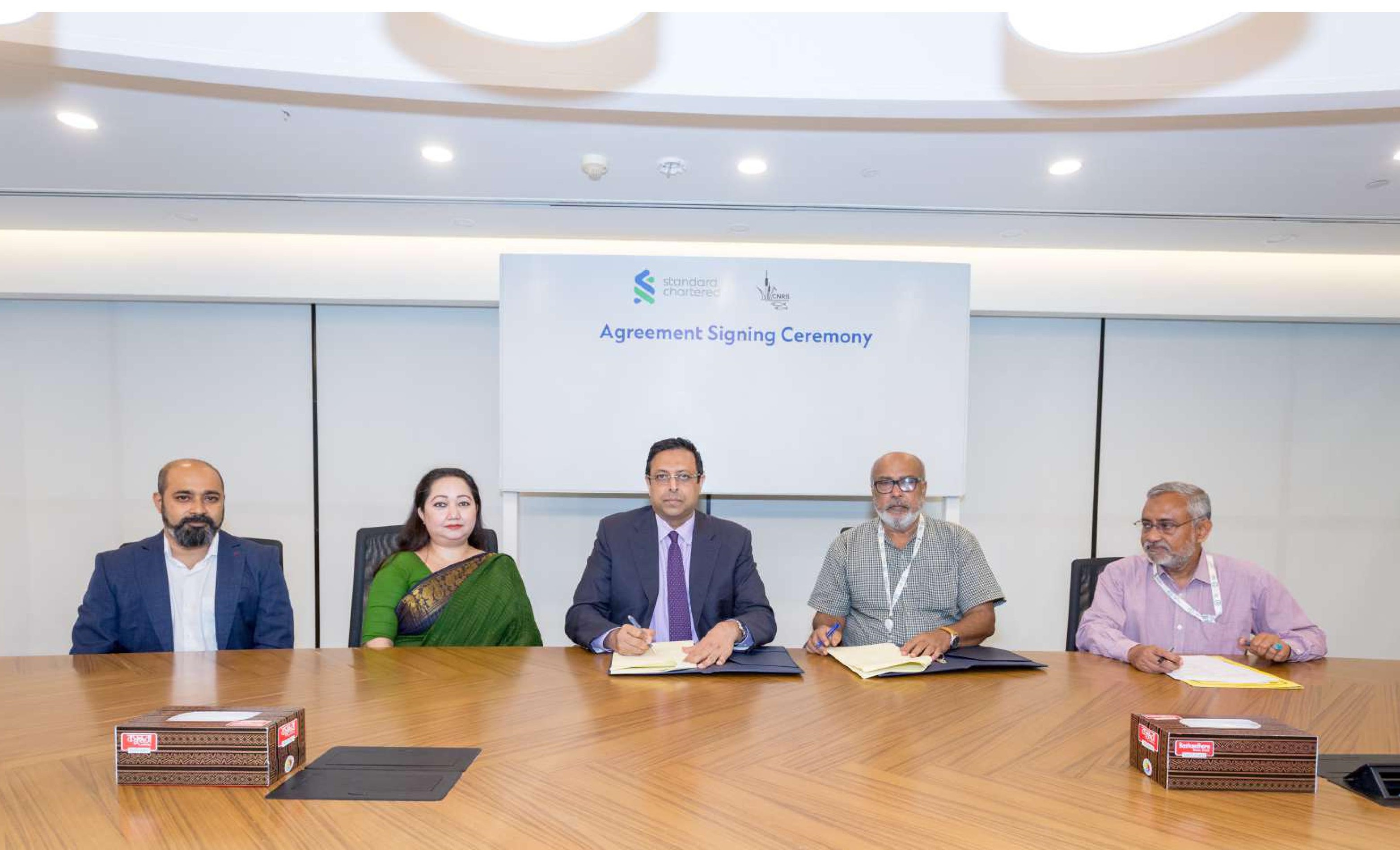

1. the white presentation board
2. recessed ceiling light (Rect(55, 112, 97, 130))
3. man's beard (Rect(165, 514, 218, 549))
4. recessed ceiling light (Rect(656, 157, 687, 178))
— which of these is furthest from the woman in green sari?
recessed ceiling light (Rect(55, 112, 97, 130))

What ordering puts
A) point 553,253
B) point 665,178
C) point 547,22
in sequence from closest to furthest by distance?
1. point 547,22
2. point 665,178
3. point 553,253

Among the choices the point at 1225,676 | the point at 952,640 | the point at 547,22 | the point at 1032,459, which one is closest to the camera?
the point at 547,22

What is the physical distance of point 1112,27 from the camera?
1.25 meters

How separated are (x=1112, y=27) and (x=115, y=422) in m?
5.60

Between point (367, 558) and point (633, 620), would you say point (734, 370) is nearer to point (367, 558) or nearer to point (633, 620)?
point (633, 620)

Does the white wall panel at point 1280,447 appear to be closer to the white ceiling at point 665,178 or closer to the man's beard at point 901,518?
the white ceiling at point 665,178

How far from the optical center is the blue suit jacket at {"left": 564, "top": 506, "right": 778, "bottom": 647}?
2.76 m

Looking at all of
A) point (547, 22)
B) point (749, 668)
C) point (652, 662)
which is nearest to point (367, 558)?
point (652, 662)

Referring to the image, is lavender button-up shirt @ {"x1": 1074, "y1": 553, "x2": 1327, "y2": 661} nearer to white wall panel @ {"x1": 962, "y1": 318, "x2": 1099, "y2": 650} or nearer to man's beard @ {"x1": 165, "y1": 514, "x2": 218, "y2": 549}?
white wall panel @ {"x1": 962, "y1": 318, "x2": 1099, "y2": 650}

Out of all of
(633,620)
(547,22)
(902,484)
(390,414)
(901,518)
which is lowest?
(633,620)

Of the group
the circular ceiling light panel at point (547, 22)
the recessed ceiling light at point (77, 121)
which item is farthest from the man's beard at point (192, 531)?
the circular ceiling light panel at point (547, 22)

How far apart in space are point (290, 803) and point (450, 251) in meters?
3.67

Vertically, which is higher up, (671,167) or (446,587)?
(671,167)

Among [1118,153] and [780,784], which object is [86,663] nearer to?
[780,784]
